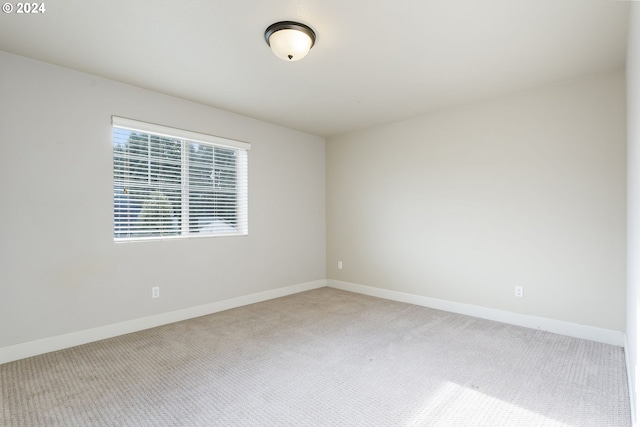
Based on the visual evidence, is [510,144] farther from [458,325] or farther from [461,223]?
[458,325]

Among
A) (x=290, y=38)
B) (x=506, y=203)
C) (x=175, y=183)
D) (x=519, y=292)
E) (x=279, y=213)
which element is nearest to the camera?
(x=290, y=38)

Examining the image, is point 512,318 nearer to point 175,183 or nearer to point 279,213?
point 279,213

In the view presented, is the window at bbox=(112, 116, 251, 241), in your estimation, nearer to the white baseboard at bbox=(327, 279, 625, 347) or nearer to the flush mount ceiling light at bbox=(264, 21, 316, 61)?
the flush mount ceiling light at bbox=(264, 21, 316, 61)

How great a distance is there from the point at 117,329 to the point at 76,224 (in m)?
1.10

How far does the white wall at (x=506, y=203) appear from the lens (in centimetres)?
298

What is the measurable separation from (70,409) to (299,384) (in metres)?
1.41

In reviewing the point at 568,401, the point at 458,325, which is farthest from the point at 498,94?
the point at 568,401

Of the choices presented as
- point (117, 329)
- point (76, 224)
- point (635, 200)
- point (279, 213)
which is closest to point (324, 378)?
point (117, 329)

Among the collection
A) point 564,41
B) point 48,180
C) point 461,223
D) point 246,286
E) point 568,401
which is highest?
point 564,41

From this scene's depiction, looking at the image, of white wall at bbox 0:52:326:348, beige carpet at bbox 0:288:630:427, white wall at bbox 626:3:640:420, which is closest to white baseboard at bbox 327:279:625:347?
beige carpet at bbox 0:288:630:427

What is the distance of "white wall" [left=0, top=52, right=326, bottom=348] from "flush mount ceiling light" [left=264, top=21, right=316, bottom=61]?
1.89 metres

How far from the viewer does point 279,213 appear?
477cm

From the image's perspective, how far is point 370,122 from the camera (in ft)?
15.0

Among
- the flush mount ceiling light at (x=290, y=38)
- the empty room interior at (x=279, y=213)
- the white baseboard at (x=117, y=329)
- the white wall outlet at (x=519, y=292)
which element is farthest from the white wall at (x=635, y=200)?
the white baseboard at (x=117, y=329)
